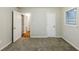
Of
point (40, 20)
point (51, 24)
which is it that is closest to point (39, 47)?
point (40, 20)

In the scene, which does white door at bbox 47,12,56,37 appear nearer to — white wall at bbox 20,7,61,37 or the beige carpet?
white wall at bbox 20,7,61,37

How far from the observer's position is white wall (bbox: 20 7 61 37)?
25.9ft

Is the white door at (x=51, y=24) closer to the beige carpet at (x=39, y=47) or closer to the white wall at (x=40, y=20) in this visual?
the white wall at (x=40, y=20)

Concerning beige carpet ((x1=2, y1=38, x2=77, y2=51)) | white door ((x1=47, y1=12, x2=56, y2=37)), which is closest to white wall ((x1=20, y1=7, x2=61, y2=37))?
white door ((x1=47, y1=12, x2=56, y2=37))

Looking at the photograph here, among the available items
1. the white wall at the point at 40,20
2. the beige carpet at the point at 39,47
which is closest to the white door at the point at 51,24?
the white wall at the point at 40,20

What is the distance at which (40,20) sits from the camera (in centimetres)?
792

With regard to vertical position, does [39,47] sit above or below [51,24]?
below

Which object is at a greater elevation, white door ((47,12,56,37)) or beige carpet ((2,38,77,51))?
white door ((47,12,56,37))

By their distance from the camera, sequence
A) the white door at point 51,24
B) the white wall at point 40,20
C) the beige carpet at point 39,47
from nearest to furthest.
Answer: the beige carpet at point 39,47, the white wall at point 40,20, the white door at point 51,24

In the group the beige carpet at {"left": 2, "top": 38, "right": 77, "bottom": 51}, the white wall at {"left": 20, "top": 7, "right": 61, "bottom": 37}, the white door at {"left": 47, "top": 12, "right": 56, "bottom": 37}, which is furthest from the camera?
the white door at {"left": 47, "top": 12, "right": 56, "bottom": 37}

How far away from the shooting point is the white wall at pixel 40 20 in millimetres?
7887

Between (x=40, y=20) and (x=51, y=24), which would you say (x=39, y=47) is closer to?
(x=40, y=20)

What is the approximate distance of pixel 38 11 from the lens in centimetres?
788
